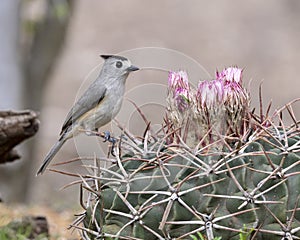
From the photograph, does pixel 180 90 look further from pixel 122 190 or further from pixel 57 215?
pixel 57 215

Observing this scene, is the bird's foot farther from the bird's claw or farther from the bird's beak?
the bird's beak

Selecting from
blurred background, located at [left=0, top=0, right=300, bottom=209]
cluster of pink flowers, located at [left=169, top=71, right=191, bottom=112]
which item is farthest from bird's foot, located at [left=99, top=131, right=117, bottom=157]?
blurred background, located at [left=0, top=0, right=300, bottom=209]

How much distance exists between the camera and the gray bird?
384 cm

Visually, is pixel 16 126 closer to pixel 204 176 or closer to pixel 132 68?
pixel 132 68

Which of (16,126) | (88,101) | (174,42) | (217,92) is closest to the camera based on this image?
A: (217,92)

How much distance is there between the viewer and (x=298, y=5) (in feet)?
81.7

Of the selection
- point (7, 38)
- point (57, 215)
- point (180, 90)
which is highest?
point (180, 90)

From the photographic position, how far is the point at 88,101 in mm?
4254

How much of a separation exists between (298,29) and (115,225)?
69.8ft

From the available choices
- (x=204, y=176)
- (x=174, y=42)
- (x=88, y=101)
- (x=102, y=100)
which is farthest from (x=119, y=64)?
(x=174, y=42)

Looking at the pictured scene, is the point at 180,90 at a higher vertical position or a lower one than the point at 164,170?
higher

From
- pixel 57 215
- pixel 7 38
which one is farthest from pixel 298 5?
pixel 57 215

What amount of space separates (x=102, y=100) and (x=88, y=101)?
0.45 feet

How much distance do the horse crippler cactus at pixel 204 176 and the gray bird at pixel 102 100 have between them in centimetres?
77
